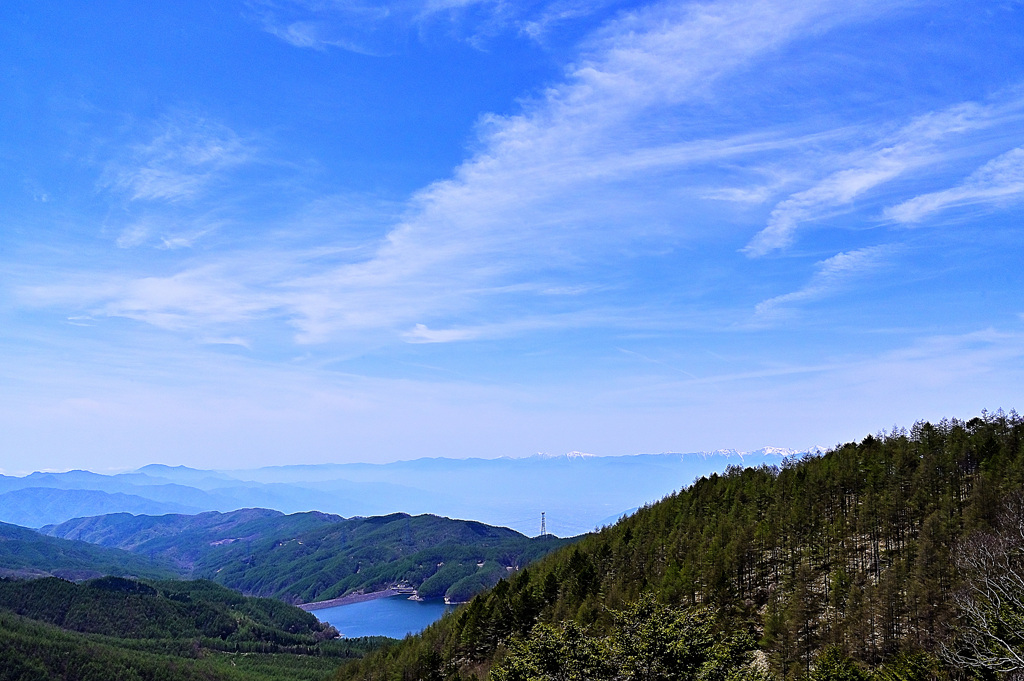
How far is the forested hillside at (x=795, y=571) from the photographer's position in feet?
169

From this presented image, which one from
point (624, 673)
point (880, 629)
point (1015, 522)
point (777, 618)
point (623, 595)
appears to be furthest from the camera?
point (623, 595)

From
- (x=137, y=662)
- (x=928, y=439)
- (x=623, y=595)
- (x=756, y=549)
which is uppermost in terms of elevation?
(x=928, y=439)

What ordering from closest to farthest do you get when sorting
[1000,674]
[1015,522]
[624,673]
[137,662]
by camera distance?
1. [1000,674]
2. [624,673]
3. [1015,522]
4. [137,662]

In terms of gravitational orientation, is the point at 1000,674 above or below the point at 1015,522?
below

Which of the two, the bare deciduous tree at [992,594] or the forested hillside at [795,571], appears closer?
the bare deciduous tree at [992,594]

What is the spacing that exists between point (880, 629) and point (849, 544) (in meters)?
20.8

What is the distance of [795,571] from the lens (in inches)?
2840

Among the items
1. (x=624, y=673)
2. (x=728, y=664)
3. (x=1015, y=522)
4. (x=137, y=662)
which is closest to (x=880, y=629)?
(x=1015, y=522)

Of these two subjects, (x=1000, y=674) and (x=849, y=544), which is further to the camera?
(x=849, y=544)

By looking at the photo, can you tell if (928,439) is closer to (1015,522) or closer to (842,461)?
(842,461)

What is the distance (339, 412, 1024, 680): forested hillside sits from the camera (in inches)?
2023

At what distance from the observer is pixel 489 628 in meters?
93.2

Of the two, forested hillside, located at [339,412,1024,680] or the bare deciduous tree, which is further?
forested hillside, located at [339,412,1024,680]

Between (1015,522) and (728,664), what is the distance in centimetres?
2349
